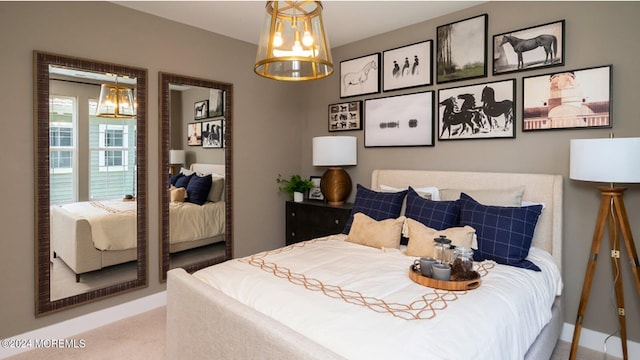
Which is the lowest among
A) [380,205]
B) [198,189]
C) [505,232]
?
[505,232]

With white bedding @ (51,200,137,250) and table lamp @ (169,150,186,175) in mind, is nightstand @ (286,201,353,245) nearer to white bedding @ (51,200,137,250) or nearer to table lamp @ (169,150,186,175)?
table lamp @ (169,150,186,175)

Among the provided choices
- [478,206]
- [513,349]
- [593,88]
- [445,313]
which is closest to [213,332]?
[445,313]

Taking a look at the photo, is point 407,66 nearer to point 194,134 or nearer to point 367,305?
point 194,134

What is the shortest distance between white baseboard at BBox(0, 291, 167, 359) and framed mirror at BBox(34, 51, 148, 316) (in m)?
0.13

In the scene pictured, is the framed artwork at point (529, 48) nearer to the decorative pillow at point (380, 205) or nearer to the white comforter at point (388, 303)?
the decorative pillow at point (380, 205)

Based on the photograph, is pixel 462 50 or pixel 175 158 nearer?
pixel 462 50

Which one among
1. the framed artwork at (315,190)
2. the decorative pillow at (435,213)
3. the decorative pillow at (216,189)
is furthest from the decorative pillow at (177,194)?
the decorative pillow at (435,213)

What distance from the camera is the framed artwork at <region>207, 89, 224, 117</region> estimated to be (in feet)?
11.5

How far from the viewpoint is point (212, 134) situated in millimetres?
3502

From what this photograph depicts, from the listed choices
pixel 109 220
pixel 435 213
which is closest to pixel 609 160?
pixel 435 213

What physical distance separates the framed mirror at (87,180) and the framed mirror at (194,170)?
0.20 m

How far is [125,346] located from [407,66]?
335 cm

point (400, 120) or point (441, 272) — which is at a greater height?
point (400, 120)

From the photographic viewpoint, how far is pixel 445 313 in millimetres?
1478
